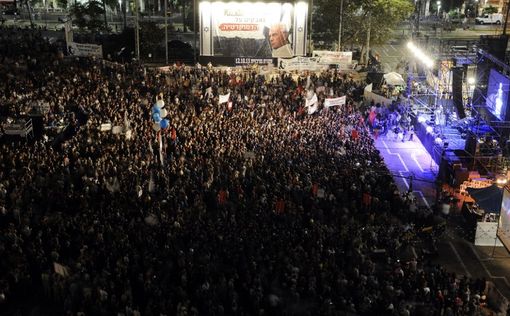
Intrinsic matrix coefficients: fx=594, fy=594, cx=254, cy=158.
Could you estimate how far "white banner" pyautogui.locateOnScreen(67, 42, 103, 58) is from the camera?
3334cm

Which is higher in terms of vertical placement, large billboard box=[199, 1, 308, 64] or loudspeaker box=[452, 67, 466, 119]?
large billboard box=[199, 1, 308, 64]

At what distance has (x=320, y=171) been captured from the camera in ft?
71.1

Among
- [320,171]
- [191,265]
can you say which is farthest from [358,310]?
[320,171]

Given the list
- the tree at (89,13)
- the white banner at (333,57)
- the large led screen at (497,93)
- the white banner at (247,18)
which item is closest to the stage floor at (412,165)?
the large led screen at (497,93)

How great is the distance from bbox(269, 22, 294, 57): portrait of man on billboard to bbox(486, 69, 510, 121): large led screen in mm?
13903

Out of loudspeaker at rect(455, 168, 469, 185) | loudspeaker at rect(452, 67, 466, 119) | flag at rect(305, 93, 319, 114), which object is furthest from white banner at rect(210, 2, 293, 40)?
loudspeaker at rect(455, 168, 469, 185)

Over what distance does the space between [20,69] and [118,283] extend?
20.5 m

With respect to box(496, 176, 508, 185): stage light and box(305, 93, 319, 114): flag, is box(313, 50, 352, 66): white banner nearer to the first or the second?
box(305, 93, 319, 114): flag

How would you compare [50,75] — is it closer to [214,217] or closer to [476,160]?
[214,217]

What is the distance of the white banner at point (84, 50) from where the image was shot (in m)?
33.3

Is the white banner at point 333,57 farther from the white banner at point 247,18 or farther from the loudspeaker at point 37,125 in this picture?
the loudspeaker at point 37,125

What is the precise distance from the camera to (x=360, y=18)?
142ft

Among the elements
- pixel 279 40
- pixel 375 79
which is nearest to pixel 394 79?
pixel 375 79

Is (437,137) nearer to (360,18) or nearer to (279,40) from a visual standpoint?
(279,40)
